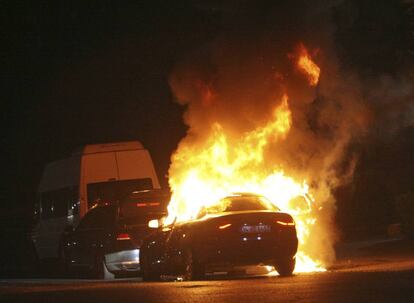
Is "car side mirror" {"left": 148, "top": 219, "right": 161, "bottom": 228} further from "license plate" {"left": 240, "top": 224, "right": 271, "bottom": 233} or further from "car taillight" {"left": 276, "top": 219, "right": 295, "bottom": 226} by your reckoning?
"car taillight" {"left": 276, "top": 219, "right": 295, "bottom": 226}

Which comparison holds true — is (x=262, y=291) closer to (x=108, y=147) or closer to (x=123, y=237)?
(x=123, y=237)

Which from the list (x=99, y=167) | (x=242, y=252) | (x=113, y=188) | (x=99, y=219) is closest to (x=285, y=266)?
(x=242, y=252)

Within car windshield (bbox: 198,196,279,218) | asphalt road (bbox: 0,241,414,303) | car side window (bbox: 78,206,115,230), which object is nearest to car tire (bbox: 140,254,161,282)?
car windshield (bbox: 198,196,279,218)

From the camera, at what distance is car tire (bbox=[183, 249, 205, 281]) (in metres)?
14.7

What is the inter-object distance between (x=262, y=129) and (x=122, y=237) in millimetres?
3567

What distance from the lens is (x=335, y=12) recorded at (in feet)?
67.6

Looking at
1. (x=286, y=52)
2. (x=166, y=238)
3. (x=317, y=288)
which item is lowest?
(x=317, y=288)

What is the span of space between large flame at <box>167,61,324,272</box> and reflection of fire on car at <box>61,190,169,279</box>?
660 millimetres

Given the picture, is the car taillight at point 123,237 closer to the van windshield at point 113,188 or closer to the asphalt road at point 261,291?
the asphalt road at point 261,291

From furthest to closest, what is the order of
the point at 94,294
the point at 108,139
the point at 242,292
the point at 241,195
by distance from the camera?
the point at 108,139 < the point at 241,195 < the point at 94,294 < the point at 242,292

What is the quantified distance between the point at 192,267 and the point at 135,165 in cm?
931

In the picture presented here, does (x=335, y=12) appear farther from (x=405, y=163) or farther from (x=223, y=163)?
(x=405, y=163)

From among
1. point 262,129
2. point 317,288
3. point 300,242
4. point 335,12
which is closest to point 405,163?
point 335,12

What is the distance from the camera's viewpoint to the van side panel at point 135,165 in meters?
23.7
